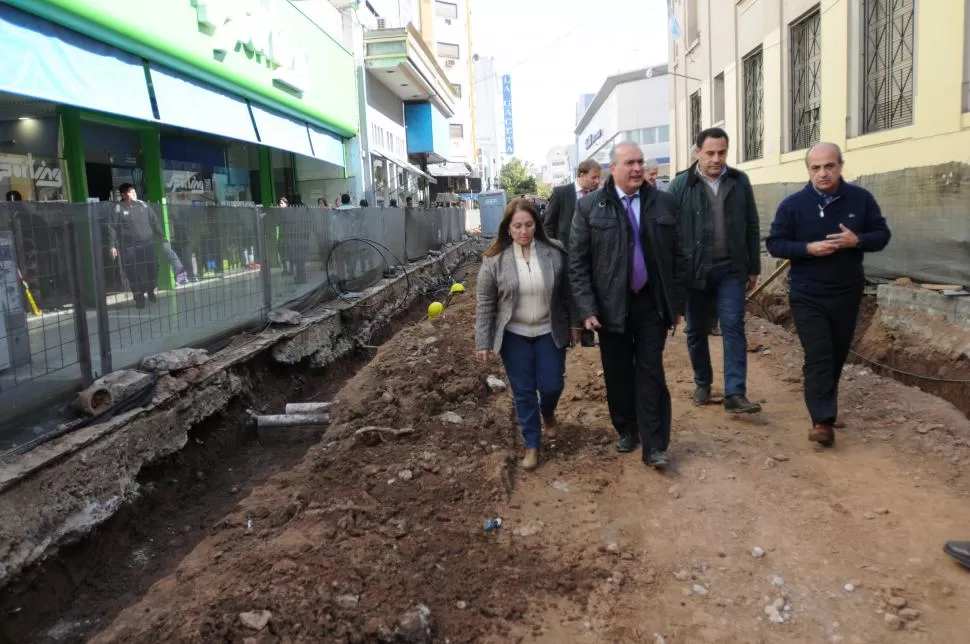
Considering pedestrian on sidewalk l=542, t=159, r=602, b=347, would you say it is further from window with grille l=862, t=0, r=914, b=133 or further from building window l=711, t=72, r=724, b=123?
building window l=711, t=72, r=724, b=123

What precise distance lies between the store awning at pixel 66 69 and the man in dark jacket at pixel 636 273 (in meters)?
5.85

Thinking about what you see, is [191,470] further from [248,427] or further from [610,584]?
[610,584]

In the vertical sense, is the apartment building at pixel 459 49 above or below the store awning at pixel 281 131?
above

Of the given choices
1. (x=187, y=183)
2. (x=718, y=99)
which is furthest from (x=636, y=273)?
(x=718, y=99)

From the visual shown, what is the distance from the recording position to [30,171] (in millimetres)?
9367

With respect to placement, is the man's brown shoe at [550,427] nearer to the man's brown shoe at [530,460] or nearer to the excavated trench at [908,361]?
the man's brown shoe at [530,460]

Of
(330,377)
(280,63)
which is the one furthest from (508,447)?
(280,63)

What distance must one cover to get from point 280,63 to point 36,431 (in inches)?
467

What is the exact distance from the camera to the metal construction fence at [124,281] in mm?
4309

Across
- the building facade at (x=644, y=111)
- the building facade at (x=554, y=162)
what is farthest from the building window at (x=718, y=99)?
the building facade at (x=554, y=162)

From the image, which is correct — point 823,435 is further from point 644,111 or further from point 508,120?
point 508,120

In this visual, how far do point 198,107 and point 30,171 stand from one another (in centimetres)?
264

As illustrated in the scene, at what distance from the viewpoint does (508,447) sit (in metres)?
5.05

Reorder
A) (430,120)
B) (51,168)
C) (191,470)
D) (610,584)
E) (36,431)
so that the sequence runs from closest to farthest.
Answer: (610,584)
(36,431)
(191,470)
(51,168)
(430,120)
